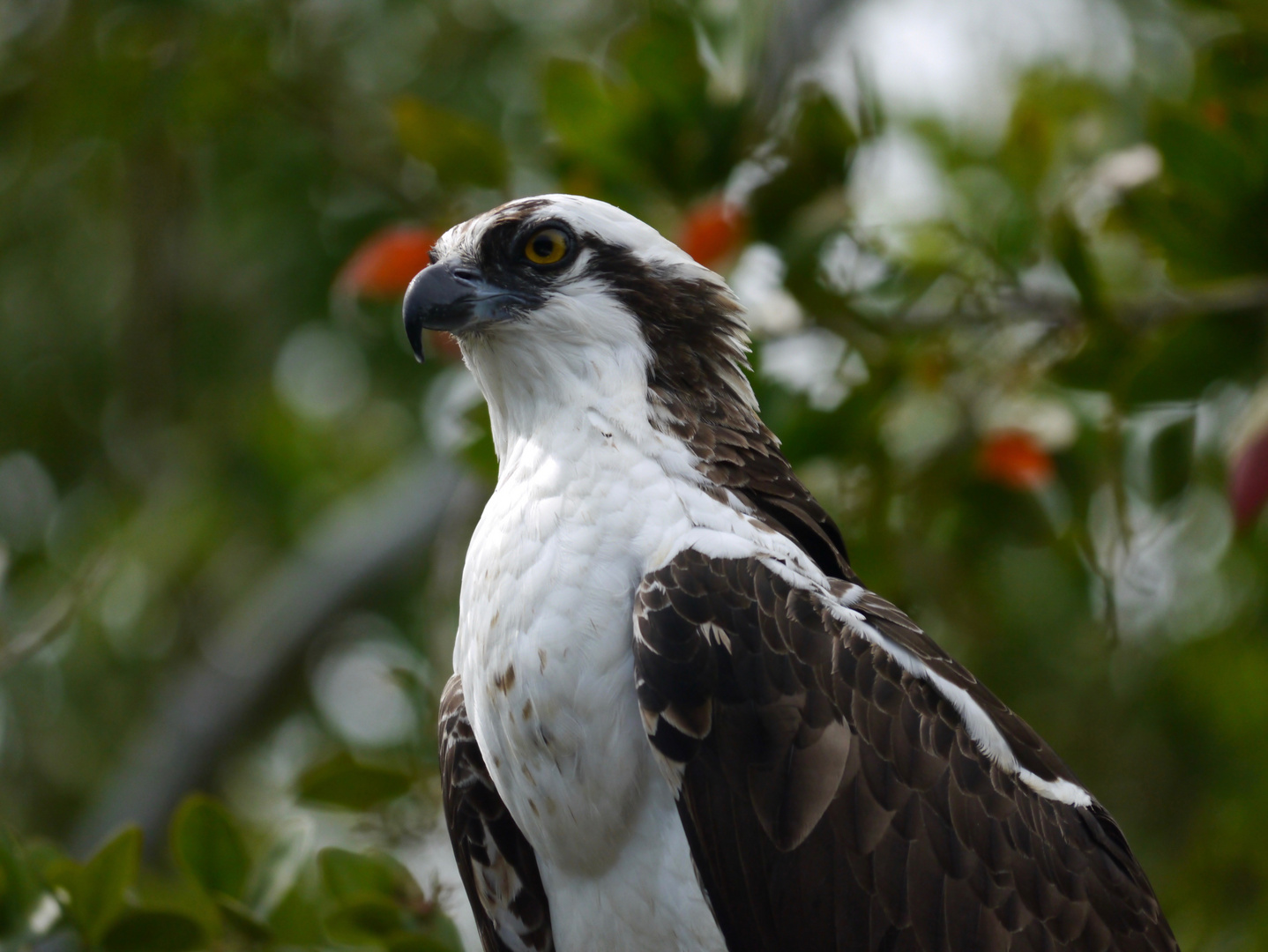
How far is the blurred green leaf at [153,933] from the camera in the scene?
3.47m

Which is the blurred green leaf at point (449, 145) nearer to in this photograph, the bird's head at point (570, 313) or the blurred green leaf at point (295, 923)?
the bird's head at point (570, 313)

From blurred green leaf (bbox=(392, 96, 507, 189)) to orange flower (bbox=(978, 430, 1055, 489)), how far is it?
2.12 metres

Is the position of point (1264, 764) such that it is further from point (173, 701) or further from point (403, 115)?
point (173, 701)

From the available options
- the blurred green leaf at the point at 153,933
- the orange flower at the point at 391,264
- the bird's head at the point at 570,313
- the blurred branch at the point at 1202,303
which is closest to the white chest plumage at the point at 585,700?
the bird's head at the point at 570,313

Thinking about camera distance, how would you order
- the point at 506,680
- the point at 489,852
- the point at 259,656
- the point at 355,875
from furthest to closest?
the point at 259,656
the point at 355,875
the point at 489,852
the point at 506,680

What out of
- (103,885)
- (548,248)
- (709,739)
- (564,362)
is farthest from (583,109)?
(103,885)

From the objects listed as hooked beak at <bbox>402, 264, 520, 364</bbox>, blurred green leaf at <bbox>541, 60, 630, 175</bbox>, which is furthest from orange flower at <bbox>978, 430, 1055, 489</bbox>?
hooked beak at <bbox>402, 264, 520, 364</bbox>

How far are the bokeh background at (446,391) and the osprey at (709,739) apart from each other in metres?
0.73

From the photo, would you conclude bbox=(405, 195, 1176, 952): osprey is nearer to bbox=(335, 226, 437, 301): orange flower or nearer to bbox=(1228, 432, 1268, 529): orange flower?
bbox=(1228, 432, 1268, 529): orange flower

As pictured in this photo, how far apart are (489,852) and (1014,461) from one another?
2404 millimetres

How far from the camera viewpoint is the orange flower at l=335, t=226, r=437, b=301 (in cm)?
473

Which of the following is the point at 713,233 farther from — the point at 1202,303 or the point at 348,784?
the point at 348,784

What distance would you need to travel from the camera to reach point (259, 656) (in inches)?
322

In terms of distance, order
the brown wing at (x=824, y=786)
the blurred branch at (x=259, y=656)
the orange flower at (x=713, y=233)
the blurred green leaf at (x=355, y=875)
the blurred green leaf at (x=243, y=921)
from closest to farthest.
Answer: the brown wing at (x=824, y=786) → the blurred green leaf at (x=243, y=921) → the blurred green leaf at (x=355, y=875) → the orange flower at (x=713, y=233) → the blurred branch at (x=259, y=656)
